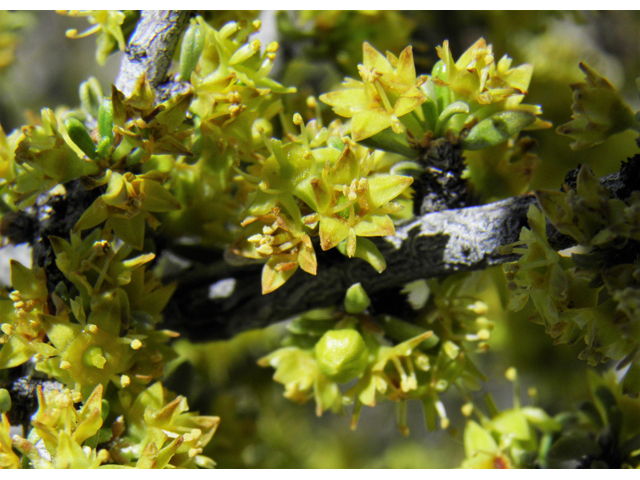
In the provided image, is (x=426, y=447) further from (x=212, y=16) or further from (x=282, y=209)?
(x=212, y=16)

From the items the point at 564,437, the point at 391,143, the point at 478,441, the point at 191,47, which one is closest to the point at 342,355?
the point at 391,143

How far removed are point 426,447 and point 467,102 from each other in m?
2.19

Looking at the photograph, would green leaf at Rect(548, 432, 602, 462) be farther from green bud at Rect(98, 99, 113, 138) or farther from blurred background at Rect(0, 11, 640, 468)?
green bud at Rect(98, 99, 113, 138)

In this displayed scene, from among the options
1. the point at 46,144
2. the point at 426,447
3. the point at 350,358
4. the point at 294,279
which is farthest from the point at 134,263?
the point at 426,447

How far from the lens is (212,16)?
60.0 inches

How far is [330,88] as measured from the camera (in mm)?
2451

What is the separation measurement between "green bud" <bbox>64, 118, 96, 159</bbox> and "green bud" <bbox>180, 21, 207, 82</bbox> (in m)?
0.30

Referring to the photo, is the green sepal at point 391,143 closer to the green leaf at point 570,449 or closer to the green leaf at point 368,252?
the green leaf at point 368,252

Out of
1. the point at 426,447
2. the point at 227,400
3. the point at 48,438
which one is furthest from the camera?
the point at 426,447

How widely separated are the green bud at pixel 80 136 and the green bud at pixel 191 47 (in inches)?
11.6

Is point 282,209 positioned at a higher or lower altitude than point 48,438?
higher

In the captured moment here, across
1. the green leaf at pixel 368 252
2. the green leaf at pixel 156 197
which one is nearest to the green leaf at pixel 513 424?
the green leaf at pixel 368 252

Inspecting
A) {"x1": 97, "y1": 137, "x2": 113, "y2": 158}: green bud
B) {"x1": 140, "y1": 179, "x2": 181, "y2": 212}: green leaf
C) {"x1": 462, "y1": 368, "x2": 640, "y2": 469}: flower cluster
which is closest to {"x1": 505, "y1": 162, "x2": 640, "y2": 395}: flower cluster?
{"x1": 462, "y1": 368, "x2": 640, "y2": 469}: flower cluster

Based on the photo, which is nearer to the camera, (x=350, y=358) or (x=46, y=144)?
(x=46, y=144)
